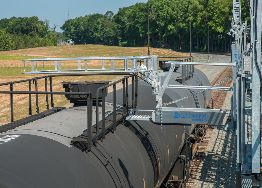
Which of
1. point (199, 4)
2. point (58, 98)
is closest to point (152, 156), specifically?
point (58, 98)

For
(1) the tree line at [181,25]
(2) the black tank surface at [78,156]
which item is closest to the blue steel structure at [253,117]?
(2) the black tank surface at [78,156]

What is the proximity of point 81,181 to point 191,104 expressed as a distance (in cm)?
1043

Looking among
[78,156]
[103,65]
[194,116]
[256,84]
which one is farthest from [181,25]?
[78,156]

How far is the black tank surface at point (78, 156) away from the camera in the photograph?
18.0ft

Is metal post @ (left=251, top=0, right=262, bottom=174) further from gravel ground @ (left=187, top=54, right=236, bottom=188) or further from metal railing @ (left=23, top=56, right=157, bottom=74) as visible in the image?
gravel ground @ (left=187, top=54, right=236, bottom=188)

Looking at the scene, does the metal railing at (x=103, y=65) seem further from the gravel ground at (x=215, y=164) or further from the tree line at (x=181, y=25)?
the tree line at (x=181, y=25)

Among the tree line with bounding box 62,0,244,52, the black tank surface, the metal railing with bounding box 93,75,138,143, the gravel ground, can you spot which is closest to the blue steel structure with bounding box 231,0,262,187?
the black tank surface

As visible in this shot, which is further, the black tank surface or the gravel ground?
the gravel ground

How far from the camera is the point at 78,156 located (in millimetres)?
6523

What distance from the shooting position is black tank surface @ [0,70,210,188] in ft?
18.0

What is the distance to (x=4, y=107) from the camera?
33156mm

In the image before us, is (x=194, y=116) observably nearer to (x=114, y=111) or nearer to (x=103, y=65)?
(x=114, y=111)

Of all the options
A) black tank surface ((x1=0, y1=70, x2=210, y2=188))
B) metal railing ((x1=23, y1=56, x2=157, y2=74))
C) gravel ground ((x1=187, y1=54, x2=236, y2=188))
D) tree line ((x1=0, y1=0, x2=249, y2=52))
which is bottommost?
gravel ground ((x1=187, y1=54, x2=236, y2=188))

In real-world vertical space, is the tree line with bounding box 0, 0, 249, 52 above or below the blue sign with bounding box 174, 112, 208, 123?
above
